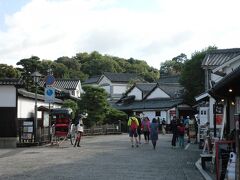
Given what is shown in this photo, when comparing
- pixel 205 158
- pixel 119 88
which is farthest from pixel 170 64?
pixel 205 158

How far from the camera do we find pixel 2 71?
1964 inches

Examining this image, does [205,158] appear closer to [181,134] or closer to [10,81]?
[181,134]

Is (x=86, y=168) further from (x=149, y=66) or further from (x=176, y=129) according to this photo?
(x=149, y=66)

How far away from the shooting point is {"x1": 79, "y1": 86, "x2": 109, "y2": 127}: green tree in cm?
4312

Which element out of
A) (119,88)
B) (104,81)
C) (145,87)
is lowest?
A: (145,87)

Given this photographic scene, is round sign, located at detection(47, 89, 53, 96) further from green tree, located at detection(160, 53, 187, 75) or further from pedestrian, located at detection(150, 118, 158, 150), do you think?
green tree, located at detection(160, 53, 187, 75)

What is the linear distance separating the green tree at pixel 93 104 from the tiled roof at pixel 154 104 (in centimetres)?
1686

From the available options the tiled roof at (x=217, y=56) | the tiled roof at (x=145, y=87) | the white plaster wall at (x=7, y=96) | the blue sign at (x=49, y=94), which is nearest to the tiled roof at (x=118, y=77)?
the tiled roof at (x=145, y=87)

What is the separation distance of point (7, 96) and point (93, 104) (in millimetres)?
19357

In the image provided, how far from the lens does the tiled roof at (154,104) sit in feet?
195

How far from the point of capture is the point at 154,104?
62781mm

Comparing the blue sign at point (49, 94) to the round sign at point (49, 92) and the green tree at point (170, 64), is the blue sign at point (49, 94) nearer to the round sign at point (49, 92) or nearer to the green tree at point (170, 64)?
the round sign at point (49, 92)

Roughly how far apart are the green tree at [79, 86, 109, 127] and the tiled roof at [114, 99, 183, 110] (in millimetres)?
16862

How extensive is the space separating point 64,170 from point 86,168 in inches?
33.3
